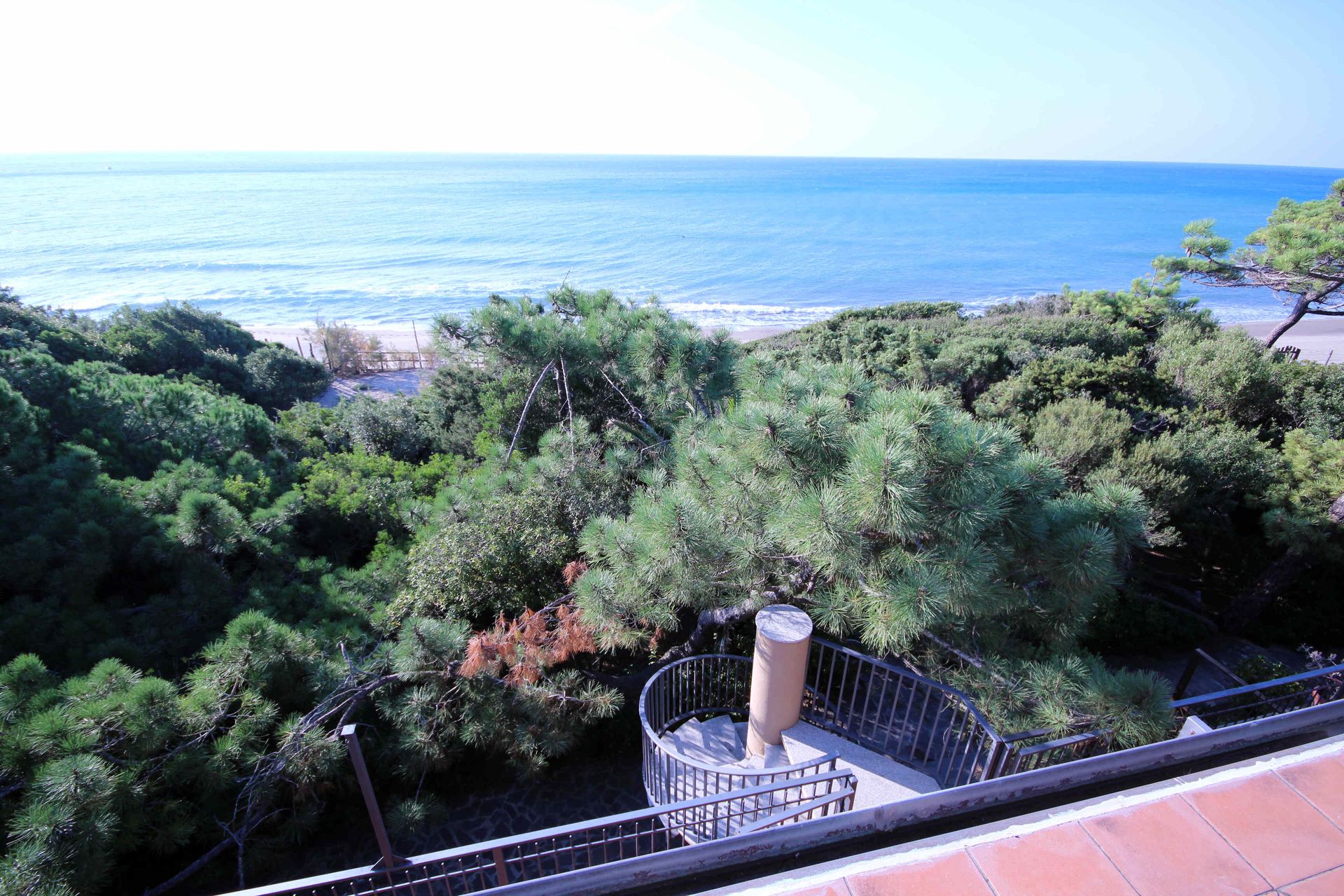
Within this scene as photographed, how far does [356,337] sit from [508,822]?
23.5m

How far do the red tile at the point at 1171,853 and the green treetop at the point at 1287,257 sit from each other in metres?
13.5

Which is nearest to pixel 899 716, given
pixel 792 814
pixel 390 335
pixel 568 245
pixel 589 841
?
pixel 792 814

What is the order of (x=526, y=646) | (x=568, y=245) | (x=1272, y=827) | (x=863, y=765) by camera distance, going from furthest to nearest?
(x=568, y=245) < (x=526, y=646) < (x=863, y=765) < (x=1272, y=827)

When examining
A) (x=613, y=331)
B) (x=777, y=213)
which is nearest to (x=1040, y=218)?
(x=777, y=213)

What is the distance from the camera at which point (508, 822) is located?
4867 mm

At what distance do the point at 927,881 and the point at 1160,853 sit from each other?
579mm

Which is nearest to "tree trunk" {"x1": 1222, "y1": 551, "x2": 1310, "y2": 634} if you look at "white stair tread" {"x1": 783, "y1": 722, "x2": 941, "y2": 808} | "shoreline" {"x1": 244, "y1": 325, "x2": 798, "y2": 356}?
"white stair tread" {"x1": 783, "y1": 722, "x2": 941, "y2": 808}

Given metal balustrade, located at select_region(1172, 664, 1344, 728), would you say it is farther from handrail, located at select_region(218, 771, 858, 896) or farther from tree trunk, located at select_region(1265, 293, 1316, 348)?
tree trunk, located at select_region(1265, 293, 1316, 348)

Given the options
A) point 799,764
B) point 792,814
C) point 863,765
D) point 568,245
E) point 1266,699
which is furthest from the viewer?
point 568,245

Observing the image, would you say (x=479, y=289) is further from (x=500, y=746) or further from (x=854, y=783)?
(x=854, y=783)

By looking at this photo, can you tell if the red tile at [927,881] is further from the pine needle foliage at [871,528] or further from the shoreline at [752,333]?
the shoreline at [752,333]

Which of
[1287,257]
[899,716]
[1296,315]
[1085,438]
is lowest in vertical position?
[899,716]

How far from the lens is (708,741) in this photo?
15.2 feet

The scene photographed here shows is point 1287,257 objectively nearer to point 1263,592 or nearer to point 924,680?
point 1263,592
